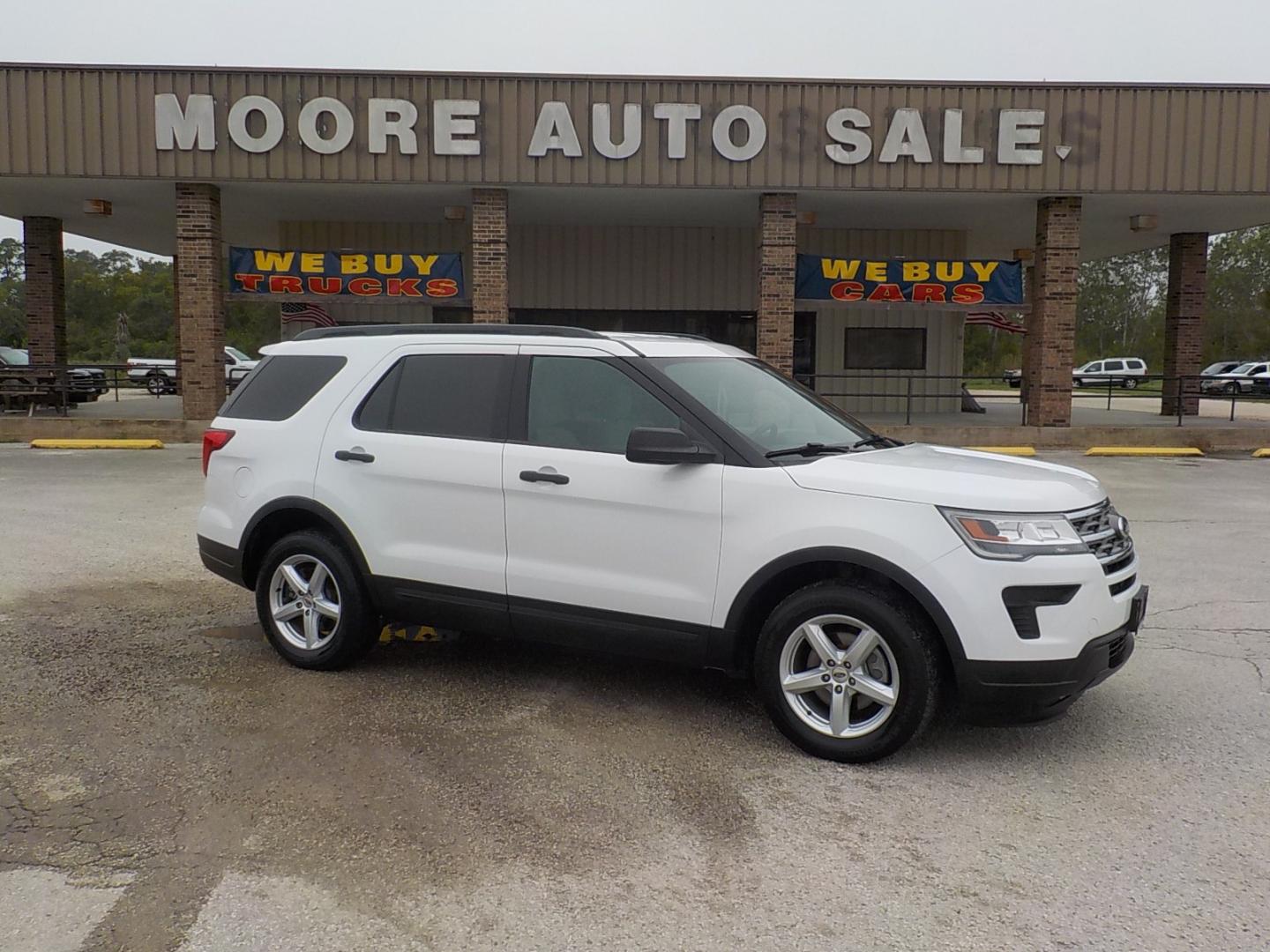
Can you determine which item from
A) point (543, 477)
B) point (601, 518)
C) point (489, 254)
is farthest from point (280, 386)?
point (489, 254)

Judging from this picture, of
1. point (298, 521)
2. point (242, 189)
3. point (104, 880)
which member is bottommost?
point (104, 880)

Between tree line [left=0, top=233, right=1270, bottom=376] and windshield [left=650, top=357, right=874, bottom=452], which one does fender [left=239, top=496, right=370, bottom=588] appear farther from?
tree line [left=0, top=233, right=1270, bottom=376]

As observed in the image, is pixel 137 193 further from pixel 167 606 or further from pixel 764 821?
pixel 764 821

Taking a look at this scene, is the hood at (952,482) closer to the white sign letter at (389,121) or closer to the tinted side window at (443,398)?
the tinted side window at (443,398)

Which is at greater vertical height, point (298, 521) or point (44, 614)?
point (298, 521)

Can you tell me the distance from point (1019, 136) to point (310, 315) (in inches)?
505

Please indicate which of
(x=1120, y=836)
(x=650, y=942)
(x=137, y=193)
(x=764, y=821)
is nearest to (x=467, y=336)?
(x=764, y=821)

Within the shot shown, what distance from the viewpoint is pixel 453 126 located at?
16.8 meters

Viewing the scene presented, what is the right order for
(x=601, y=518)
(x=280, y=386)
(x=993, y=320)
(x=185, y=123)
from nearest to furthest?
(x=601, y=518), (x=280, y=386), (x=185, y=123), (x=993, y=320)

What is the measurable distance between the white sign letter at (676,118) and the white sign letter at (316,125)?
15.6ft

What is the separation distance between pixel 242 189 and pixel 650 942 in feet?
57.8

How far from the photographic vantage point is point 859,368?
23859mm

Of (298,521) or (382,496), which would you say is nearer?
(382,496)

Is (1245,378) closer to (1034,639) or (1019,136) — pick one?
(1019,136)
